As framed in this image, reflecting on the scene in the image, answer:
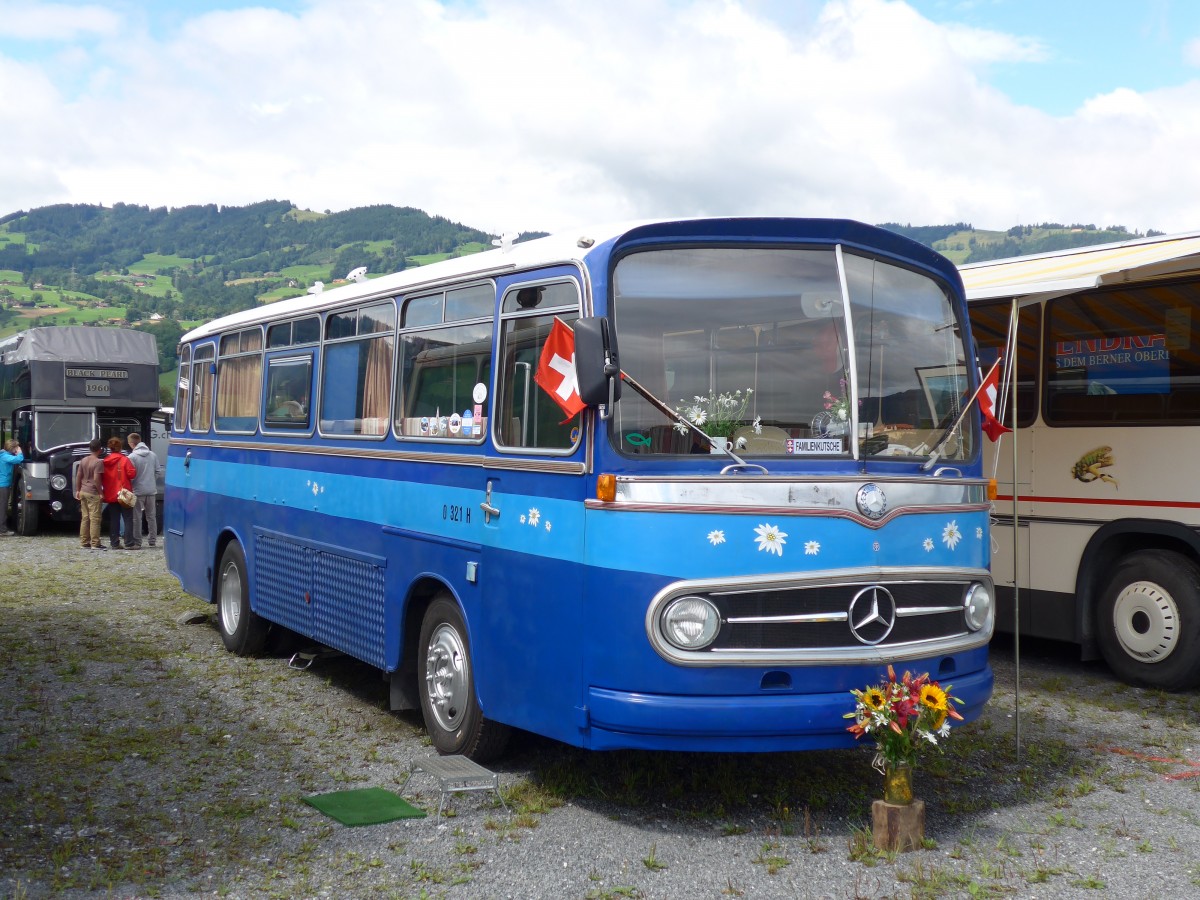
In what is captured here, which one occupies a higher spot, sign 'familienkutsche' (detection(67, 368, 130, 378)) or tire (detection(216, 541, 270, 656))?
sign 'familienkutsche' (detection(67, 368, 130, 378))

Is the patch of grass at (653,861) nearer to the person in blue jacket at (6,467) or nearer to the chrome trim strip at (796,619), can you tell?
the chrome trim strip at (796,619)

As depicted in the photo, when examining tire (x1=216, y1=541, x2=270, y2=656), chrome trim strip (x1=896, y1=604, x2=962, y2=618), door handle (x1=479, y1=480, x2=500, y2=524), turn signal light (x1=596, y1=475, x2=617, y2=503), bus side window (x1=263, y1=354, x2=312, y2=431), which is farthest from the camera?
tire (x1=216, y1=541, x2=270, y2=656)

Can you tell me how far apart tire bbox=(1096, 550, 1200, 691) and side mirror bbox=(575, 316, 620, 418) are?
516 cm

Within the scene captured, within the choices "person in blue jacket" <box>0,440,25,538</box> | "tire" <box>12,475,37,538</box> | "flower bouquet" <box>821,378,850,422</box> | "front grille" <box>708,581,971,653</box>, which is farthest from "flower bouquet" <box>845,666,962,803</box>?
"tire" <box>12,475,37,538</box>

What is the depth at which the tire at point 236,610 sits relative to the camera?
32.3 feet

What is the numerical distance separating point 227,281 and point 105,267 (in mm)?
23352

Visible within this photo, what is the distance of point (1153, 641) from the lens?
8.87m

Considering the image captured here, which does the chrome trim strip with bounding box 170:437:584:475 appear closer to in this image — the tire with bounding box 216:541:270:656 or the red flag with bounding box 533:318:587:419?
the red flag with bounding box 533:318:587:419

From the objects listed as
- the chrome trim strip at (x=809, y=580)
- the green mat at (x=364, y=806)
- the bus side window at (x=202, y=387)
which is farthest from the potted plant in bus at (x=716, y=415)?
the bus side window at (x=202, y=387)

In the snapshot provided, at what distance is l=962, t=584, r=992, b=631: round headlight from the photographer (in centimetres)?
611

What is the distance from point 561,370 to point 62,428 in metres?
19.5

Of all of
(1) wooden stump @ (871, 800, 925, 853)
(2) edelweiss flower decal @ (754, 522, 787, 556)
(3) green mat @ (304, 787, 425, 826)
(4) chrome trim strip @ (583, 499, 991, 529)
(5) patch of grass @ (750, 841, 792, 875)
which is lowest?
(3) green mat @ (304, 787, 425, 826)

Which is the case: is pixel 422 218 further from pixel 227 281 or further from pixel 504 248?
pixel 504 248

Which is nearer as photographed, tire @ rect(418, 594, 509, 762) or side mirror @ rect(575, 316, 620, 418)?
side mirror @ rect(575, 316, 620, 418)
